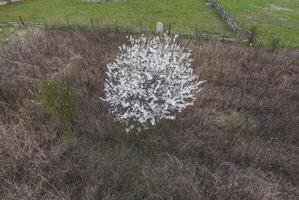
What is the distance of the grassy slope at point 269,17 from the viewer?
11.5m

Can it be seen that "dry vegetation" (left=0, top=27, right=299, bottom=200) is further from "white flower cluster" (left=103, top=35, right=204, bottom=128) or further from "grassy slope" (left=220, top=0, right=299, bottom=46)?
"grassy slope" (left=220, top=0, right=299, bottom=46)

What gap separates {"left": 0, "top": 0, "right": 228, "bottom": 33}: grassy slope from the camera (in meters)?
12.8

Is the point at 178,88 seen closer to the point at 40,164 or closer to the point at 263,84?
the point at 40,164

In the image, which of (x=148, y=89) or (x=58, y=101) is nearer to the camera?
(x=148, y=89)

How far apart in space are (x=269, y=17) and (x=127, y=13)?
799cm

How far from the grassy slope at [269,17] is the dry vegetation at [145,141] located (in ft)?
14.6

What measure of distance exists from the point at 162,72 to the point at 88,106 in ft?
6.83

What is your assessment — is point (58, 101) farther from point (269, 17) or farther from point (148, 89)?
point (269, 17)

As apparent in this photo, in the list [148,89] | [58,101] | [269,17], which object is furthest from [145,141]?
[269,17]

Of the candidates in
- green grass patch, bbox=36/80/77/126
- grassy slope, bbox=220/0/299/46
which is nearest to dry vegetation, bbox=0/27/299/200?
green grass patch, bbox=36/80/77/126

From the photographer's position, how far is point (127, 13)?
14.2 m

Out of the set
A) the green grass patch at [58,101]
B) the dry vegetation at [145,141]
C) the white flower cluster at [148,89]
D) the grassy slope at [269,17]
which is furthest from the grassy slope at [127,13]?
the green grass patch at [58,101]

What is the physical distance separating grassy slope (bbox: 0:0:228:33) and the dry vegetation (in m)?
5.56

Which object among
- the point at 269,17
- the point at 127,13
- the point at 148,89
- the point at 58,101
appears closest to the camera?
the point at 148,89
